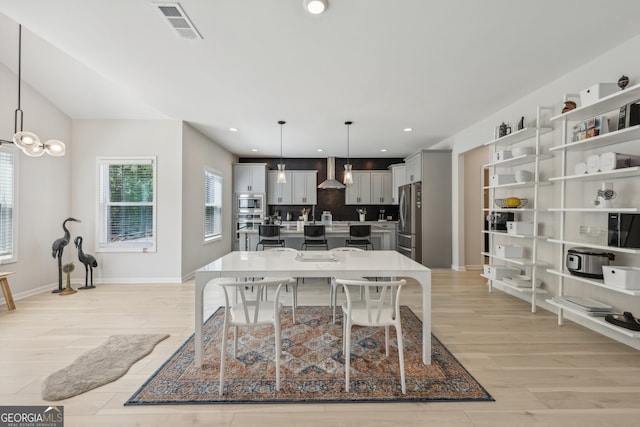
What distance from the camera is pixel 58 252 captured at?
4113 mm

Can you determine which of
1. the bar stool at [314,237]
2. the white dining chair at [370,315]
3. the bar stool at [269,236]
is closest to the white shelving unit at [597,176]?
the white dining chair at [370,315]

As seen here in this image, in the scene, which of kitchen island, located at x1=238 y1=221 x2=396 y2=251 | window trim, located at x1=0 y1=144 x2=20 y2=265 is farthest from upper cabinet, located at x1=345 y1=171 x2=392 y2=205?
window trim, located at x1=0 y1=144 x2=20 y2=265

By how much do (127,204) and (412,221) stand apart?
529cm

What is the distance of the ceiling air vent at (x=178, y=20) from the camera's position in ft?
6.95

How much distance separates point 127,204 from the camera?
4699 millimetres

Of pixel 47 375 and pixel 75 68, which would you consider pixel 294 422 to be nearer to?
pixel 47 375

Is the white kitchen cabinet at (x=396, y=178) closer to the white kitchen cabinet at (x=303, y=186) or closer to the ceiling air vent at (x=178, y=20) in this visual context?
the white kitchen cabinet at (x=303, y=186)

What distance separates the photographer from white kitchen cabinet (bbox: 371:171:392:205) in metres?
7.80

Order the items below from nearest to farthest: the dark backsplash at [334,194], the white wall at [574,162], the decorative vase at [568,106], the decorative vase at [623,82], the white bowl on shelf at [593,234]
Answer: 1. the decorative vase at [623,82]
2. the white wall at [574,162]
3. the white bowl on shelf at [593,234]
4. the decorative vase at [568,106]
5. the dark backsplash at [334,194]

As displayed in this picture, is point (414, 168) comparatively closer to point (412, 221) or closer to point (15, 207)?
point (412, 221)

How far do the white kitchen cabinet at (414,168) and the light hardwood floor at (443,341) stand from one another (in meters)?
2.98

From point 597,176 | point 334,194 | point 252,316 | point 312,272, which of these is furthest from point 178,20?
point 334,194

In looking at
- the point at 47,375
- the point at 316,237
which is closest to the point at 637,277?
the point at 316,237

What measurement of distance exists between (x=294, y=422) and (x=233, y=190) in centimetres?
650
